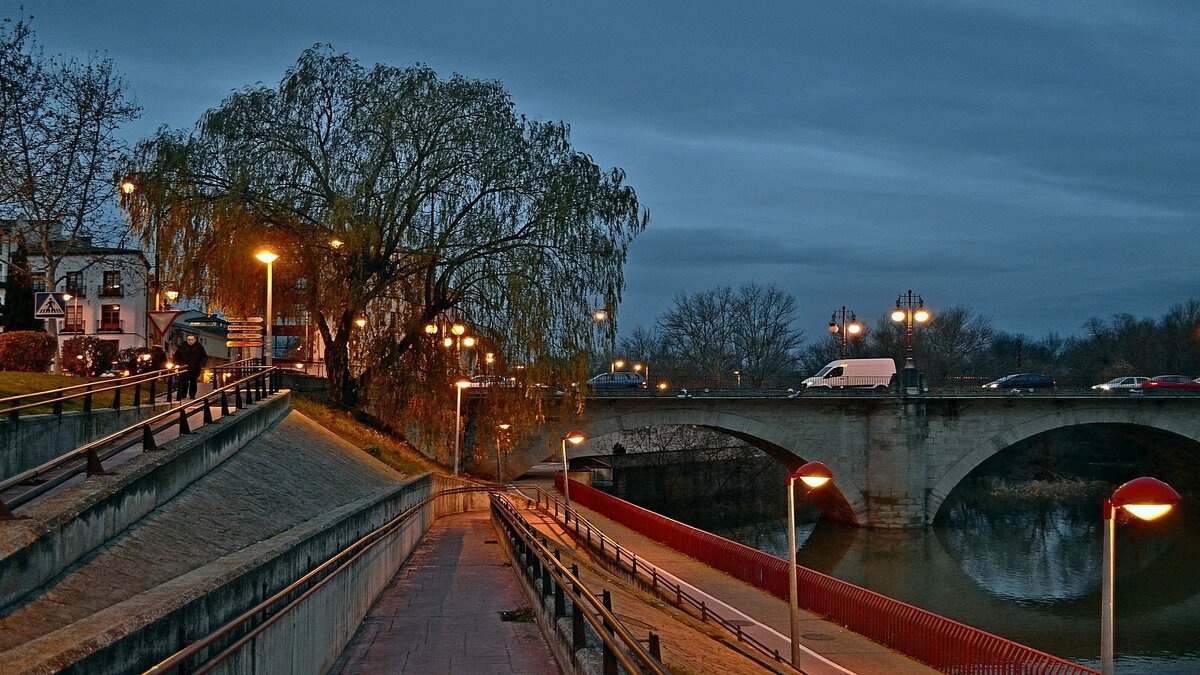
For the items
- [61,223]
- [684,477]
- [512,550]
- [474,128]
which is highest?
[474,128]

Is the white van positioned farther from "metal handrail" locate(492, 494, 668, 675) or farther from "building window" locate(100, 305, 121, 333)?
"metal handrail" locate(492, 494, 668, 675)

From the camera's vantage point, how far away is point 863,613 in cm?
2319

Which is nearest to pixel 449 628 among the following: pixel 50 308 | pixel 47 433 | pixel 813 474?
pixel 813 474

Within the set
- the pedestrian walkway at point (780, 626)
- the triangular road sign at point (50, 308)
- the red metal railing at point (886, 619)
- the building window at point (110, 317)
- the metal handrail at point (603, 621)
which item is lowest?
the pedestrian walkway at point (780, 626)

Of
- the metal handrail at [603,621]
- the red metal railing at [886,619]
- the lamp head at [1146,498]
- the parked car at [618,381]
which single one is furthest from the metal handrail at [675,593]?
the parked car at [618,381]

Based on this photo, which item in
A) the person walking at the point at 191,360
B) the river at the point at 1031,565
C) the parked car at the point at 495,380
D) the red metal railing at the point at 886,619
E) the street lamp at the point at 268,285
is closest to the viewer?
the red metal railing at the point at 886,619

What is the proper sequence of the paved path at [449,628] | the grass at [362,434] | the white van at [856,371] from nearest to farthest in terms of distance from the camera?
the paved path at [449,628] < the grass at [362,434] < the white van at [856,371]

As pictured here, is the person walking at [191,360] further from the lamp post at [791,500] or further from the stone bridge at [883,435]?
the stone bridge at [883,435]

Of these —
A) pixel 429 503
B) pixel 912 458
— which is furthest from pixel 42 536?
pixel 912 458

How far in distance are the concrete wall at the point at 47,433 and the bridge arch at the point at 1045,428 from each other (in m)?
42.6

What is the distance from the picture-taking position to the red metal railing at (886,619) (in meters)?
17.3

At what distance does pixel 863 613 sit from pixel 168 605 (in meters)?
19.7

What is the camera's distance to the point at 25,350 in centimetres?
2939

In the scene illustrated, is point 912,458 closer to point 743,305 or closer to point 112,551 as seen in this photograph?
point 112,551
